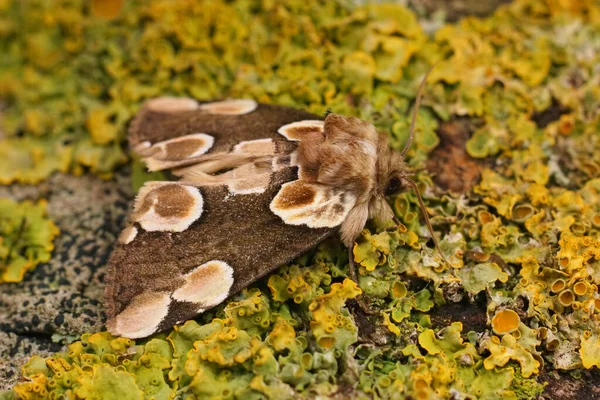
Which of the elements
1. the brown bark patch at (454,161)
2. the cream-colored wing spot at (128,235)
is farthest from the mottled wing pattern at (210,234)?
the brown bark patch at (454,161)

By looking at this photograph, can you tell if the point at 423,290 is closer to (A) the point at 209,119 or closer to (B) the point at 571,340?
(B) the point at 571,340

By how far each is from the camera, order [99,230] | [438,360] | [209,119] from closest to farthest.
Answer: [438,360]
[209,119]
[99,230]

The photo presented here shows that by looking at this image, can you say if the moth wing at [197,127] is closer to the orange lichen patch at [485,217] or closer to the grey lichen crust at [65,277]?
the grey lichen crust at [65,277]

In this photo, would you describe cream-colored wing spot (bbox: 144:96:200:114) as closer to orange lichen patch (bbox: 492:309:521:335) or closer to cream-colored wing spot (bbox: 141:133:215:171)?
cream-colored wing spot (bbox: 141:133:215:171)

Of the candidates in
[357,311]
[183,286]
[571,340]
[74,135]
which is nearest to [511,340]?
[571,340]

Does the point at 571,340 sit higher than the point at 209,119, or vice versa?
the point at 209,119

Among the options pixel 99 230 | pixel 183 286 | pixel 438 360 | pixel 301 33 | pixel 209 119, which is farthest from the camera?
pixel 301 33

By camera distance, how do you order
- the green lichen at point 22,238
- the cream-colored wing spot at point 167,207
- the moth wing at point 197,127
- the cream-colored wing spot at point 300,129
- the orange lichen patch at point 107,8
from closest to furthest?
the cream-colored wing spot at point 167,207, the cream-colored wing spot at point 300,129, the moth wing at point 197,127, the green lichen at point 22,238, the orange lichen patch at point 107,8
